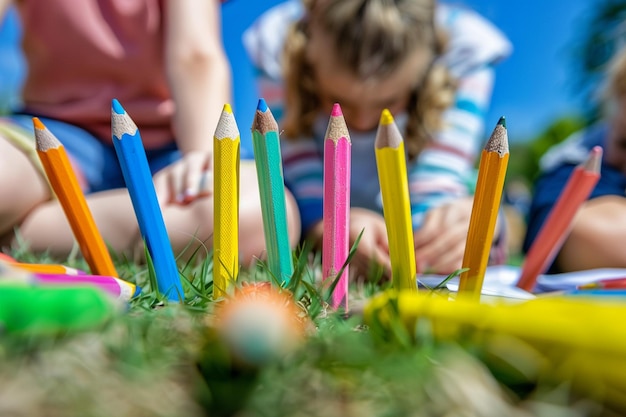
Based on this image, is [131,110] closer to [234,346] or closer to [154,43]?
[154,43]

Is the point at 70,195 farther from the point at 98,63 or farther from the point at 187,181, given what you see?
the point at 98,63

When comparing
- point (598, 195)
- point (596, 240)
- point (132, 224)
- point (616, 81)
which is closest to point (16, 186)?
point (132, 224)

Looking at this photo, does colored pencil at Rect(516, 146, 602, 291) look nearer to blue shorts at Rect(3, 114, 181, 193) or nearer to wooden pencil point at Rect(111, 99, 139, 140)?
wooden pencil point at Rect(111, 99, 139, 140)

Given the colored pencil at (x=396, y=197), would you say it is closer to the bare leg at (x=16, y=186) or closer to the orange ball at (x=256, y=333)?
the orange ball at (x=256, y=333)

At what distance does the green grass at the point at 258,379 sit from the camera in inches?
8.6

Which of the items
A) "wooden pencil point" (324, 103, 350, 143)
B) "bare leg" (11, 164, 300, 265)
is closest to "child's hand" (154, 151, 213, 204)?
"bare leg" (11, 164, 300, 265)

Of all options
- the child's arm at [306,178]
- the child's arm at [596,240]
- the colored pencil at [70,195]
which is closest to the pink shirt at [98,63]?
the child's arm at [306,178]

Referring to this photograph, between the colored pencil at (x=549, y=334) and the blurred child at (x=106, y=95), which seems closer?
the colored pencil at (x=549, y=334)

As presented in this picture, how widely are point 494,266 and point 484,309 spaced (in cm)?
60

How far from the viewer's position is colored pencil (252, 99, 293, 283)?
360 millimetres

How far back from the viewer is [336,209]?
0.38m

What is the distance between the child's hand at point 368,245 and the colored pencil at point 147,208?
289 mm

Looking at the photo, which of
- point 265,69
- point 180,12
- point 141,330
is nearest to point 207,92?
point 180,12

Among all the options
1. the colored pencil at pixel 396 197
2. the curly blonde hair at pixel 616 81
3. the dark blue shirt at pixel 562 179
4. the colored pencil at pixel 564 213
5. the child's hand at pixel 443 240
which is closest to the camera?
the colored pencil at pixel 396 197
